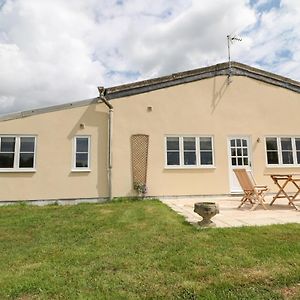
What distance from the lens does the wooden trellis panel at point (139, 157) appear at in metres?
11.9

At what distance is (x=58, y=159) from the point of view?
11.5 meters

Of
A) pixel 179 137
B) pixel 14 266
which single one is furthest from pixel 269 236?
pixel 179 137

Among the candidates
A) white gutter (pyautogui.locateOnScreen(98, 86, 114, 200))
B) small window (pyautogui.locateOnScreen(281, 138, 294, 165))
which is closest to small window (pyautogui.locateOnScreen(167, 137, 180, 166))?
white gutter (pyautogui.locateOnScreen(98, 86, 114, 200))

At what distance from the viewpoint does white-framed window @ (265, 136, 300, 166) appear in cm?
1298

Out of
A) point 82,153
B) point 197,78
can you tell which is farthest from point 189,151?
point 82,153

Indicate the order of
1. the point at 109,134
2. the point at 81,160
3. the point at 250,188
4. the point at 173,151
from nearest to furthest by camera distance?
1. the point at 250,188
2. the point at 81,160
3. the point at 109,134
4. the point at 173,151

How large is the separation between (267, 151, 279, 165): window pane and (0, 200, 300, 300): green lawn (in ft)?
23.4

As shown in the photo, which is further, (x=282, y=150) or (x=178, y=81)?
(x=282, y=150)

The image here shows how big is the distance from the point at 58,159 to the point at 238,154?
7207 mm

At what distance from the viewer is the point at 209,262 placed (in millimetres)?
4277

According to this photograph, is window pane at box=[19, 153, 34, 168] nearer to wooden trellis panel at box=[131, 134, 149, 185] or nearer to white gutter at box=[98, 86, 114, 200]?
white gutter at box=[98, 86, 114, 200]

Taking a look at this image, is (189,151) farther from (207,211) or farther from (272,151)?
(207,211)

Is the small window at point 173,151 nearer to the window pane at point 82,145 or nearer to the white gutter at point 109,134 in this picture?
the white gutter at point 109,134

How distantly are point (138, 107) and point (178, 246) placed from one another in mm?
7974
